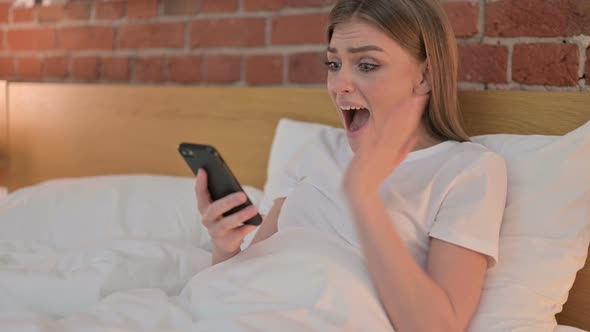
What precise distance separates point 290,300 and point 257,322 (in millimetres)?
81

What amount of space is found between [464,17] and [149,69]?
114 centimetres

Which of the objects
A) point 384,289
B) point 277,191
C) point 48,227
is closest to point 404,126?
point 384,289

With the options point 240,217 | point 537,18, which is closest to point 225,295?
point 240,217

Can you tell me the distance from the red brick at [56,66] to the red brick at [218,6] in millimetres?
698

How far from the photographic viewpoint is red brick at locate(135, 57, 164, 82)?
2.17 meters

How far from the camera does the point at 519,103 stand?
125cm

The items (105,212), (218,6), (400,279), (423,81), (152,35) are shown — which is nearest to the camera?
(400,279)

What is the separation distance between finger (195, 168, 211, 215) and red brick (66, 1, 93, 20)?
1.54m

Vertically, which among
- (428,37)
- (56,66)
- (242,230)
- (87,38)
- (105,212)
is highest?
(428,37)

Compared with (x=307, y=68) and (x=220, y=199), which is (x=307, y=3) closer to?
(x=307, y=68)

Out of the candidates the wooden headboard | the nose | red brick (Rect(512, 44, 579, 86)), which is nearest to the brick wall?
red brick (Rect(512, 44, 579, 86))

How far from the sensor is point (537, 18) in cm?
132

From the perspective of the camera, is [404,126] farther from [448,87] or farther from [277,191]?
[277,191]

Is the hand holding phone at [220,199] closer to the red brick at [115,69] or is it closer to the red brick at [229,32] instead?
the red brick at [229,32]
